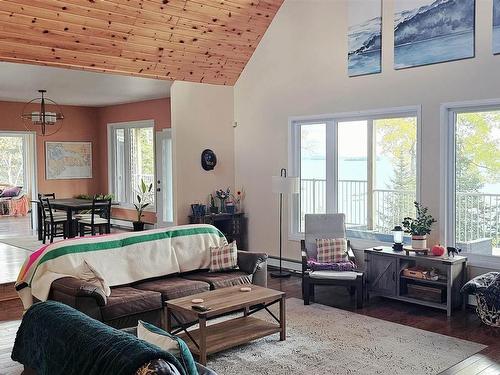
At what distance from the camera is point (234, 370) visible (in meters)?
3.91

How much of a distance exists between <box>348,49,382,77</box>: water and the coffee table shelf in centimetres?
331

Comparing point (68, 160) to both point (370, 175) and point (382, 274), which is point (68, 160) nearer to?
point (370, 175)

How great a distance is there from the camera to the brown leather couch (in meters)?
4.11

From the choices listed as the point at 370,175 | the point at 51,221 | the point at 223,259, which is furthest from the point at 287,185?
the point at 51,221

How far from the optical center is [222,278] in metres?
5.11

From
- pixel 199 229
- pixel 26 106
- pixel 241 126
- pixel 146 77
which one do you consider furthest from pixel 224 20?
pixel 26 106

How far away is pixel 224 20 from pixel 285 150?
6.38ft

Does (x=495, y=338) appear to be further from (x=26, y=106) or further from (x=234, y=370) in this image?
(x=26, y=106)

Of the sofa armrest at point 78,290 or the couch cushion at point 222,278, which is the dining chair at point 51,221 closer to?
the couch cushion at point 222,278

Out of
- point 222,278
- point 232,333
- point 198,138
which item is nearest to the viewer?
point 232,333

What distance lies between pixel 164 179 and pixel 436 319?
595cm

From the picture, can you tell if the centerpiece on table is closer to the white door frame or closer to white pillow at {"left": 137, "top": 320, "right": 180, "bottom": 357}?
the white door frame

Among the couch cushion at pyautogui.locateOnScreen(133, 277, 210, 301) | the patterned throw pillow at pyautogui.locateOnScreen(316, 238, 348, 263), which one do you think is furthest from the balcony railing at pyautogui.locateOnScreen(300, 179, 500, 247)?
the couch cushion at pyautogui.locateOnScreen(133, 277, 210, 301)

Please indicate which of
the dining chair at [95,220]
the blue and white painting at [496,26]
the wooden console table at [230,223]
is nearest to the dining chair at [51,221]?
the dining chair at [95,220]
